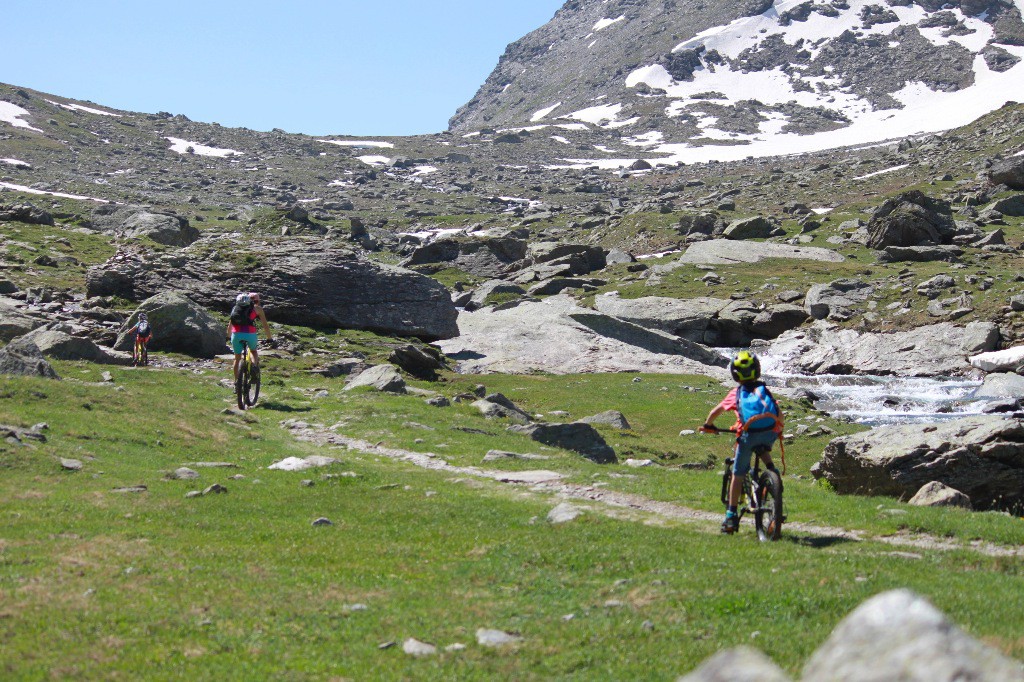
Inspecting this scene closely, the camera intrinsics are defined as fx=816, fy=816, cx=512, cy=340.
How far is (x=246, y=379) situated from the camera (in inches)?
1130

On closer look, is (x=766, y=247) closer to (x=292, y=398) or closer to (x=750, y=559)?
(x=292, y=398)

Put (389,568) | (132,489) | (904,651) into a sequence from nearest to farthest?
(904,651), (389,568), (132,489)

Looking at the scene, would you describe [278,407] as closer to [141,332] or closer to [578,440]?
[141,332]

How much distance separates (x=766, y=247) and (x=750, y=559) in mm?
87867

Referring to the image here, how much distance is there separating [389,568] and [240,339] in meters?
18.1

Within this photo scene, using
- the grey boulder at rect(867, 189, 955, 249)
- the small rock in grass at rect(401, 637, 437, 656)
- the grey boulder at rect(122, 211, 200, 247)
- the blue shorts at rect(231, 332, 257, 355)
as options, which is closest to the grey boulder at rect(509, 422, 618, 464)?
the blue shorts at rect(231, 332, 257, 355)

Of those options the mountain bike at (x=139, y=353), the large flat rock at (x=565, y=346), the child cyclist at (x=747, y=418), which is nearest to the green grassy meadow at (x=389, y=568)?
the child cyclist at (x=747, y=418)

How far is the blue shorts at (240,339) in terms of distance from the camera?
92.3 feet

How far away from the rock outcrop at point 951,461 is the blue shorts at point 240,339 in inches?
764

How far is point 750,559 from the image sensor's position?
40.1 feet

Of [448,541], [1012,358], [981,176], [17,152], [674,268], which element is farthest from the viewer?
[17,152]

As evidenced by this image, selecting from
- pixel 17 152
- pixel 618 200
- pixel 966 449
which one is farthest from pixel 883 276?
pixel 17 152

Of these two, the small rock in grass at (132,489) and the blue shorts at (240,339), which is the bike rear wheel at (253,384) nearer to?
the blue shorts at (240,339)

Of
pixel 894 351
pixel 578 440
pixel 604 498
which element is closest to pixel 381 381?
pixel 578 440
